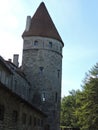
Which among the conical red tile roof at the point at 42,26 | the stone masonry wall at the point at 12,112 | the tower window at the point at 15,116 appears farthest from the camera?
the conical red tile roof at the point at 42,26

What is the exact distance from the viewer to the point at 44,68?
5066 centimetres

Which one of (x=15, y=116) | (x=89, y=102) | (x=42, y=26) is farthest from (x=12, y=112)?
(x=42, y=26)

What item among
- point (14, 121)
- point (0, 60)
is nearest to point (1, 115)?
point (14, 121)

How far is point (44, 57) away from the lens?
5091 centimetres

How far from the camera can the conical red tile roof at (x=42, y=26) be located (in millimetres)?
52062

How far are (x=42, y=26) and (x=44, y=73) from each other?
25.1 feet

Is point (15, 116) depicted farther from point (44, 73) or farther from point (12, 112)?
point (44, 73)

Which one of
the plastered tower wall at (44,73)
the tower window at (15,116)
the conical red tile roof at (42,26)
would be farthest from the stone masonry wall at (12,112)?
the conical red tile roof at (42,26)

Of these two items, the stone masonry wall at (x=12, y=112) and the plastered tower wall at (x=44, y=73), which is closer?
the stone masonry wall at (x=12, y=112)

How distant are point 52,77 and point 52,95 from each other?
8.50 ft

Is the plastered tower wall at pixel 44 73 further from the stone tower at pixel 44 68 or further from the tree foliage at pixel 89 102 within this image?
the tree foliage at pixel 89 102

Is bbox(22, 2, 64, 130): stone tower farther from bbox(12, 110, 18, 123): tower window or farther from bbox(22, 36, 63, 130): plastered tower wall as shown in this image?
bbox(12, 110, 18, 123): tower window

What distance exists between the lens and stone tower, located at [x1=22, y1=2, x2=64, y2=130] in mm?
50094

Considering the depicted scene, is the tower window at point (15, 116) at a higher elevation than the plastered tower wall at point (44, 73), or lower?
lower
